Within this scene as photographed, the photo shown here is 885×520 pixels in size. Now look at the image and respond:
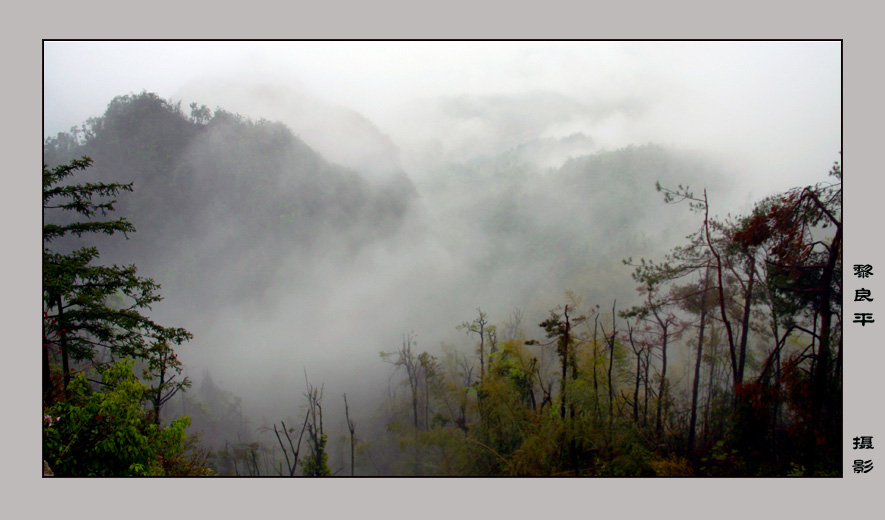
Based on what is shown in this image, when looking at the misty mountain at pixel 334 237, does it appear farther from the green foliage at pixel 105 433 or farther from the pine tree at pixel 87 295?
the green foliage at pixel 105 433

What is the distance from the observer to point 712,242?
4.95 meters

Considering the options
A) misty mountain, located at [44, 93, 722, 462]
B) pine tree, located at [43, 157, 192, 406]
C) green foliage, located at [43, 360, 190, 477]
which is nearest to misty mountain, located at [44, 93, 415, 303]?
misty mountain, located at [44, 93, 722, 462]

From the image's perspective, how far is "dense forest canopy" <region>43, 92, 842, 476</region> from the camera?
4.82 meters

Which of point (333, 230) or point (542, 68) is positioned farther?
point (333, 230)

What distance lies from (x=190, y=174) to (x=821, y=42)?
7605 millimetres

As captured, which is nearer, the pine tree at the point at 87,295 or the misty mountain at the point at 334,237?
the pine tree at the point at 87,295

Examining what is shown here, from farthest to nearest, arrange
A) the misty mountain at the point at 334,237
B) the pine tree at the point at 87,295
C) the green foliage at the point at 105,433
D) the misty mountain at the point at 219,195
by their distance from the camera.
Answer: the misty mountain at the point at 219,195 → the misty mountain at the point at 334,237 → the pine tree at the point at 87,295 → the green foliage at the point at 105,433

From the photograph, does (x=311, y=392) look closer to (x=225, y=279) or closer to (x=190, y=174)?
(x=225, y=279)

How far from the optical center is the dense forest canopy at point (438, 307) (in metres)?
4.82

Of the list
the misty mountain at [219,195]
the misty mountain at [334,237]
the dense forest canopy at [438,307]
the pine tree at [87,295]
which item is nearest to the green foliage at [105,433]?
the dense forest canopy at [438,307]

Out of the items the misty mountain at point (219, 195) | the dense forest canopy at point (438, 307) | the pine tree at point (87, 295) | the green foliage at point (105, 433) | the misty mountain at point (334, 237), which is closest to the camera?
the green foliage at point (105, 433)

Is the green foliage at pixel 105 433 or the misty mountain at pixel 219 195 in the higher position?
the misty mountain at pixel 219 195

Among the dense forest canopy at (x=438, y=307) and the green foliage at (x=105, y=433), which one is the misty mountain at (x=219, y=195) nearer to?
the dense forest canopy at (x=438, y=307)

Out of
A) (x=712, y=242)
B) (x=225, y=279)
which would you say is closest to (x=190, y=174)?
(x=225, y=279)
